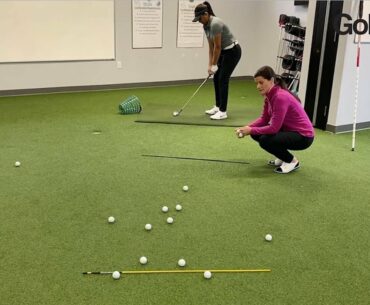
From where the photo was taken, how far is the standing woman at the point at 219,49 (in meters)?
5.20

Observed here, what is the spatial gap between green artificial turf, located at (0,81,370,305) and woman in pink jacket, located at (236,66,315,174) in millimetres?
252

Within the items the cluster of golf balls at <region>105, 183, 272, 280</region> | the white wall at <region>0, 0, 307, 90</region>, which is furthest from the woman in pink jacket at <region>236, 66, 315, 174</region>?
the white wall at <region>0, 0, 307, 90</region>

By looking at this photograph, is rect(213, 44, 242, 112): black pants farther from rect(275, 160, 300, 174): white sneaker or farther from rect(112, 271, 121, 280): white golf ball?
rect(112, 271, 121, 280): white golf ball

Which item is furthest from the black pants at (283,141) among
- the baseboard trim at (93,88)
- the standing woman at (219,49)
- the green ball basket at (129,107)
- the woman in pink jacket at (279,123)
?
the baseboard trim at (93,88)

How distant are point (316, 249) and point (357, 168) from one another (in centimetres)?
174

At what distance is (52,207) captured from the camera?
9.91 ft

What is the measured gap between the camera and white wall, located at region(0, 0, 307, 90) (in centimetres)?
714

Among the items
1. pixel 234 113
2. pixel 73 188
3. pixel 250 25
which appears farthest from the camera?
pixel 250 25

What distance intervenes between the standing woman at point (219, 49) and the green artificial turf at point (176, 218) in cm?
85

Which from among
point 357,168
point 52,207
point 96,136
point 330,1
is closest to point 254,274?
point 52,207

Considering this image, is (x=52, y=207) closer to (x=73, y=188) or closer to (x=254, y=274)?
(x=73, y=188)

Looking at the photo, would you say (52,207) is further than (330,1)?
No

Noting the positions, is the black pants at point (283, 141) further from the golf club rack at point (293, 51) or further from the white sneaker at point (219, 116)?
the golf club rack at point (293, 51)

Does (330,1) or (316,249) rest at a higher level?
(330,1)
